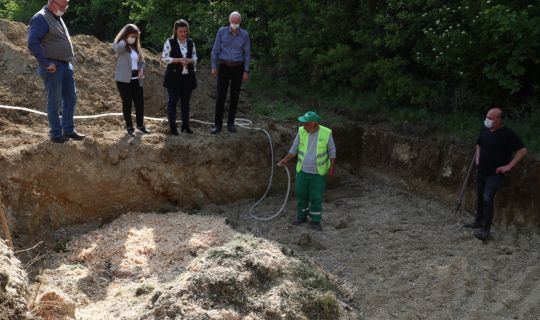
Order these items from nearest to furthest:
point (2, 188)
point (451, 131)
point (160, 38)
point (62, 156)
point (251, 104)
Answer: point (2, 188) → point (62, 156) → point (451, 131) → point (251, 104) → point (160, 38)

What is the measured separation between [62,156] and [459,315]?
17.9 ft

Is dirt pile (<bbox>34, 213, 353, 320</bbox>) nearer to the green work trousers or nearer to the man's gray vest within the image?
the green work trousers

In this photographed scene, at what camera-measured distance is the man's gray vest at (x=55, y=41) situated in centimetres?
661

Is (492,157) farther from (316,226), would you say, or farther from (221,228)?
(221,228)

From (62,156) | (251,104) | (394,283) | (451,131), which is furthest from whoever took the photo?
(251,104)

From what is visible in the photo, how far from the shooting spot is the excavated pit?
208 inches

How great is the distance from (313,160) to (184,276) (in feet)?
9.85

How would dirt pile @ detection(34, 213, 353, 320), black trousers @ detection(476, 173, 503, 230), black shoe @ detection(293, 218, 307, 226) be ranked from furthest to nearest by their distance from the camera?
1. black shoe @ detection(293, 218, 307, 226)
2. black trousers @ detection(476, 173, 503, 230)
3. dirt pile @ detection(34, 213, 353, 320)

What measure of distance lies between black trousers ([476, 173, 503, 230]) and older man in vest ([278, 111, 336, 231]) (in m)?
2.05

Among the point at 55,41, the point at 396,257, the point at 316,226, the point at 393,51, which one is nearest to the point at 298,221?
the point at 316,226

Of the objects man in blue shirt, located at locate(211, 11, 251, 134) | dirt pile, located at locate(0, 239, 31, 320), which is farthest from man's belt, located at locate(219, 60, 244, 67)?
dirt pile, located at locate(0, 239, 31, 320)

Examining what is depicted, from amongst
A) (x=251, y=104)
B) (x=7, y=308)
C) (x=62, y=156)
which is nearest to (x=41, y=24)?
(x=62, y=156)

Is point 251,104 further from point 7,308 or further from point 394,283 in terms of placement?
point 7,308

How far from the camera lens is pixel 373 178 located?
9602mm
